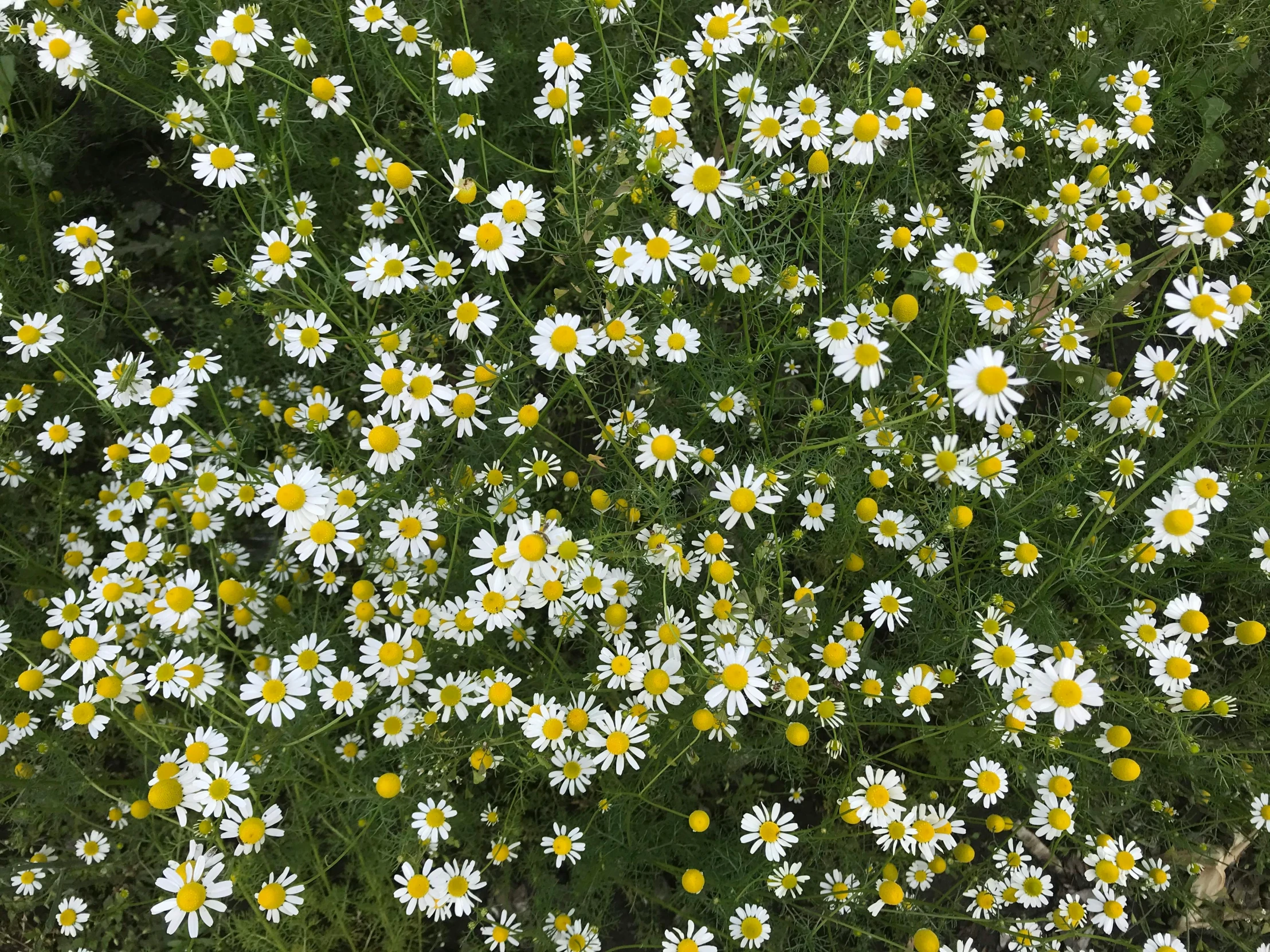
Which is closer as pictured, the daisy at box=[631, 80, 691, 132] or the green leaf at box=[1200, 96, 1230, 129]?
Answer: the daisy at box=[631, 80, 691, 132]

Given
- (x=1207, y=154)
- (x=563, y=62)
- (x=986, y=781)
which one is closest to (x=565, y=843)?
(x=986, y=781)

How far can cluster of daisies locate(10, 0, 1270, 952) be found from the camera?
2451 mm

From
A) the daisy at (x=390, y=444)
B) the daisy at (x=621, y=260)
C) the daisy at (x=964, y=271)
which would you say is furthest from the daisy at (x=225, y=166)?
the daisy at (x=964, y=271)

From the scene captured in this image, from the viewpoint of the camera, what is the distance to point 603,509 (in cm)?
251

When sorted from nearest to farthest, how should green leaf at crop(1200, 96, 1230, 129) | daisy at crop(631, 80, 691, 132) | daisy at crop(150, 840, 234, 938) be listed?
daisy at crop(150, 840, 234, 938) < daisy at crop(631, 80, 691, 132) < green leaf at crop(1200, 96, 1230, 129)

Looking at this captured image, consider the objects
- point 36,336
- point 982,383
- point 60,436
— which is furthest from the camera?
point 60,436

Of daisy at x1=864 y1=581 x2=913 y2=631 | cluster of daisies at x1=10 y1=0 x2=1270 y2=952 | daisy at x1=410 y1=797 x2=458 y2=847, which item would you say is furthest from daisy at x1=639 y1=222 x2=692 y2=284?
daisy at x1=410 y1=797 x2=458 y2=847

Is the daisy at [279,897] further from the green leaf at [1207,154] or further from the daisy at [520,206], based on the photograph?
the green leaf at [1207,154]

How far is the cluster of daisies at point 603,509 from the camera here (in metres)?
2.45

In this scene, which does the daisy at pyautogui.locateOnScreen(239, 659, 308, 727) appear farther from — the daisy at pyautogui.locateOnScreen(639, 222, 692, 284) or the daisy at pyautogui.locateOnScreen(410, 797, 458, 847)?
the daisy at pyautogui.locateOnScreen(639, 222, 692, 284)

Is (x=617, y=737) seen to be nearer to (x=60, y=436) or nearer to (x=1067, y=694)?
(x=1067, y=694)

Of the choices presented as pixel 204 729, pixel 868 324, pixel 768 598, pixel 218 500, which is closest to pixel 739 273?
pixel 868 324

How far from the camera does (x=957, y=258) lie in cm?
241

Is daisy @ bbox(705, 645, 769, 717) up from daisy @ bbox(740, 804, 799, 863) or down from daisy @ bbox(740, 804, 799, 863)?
up
